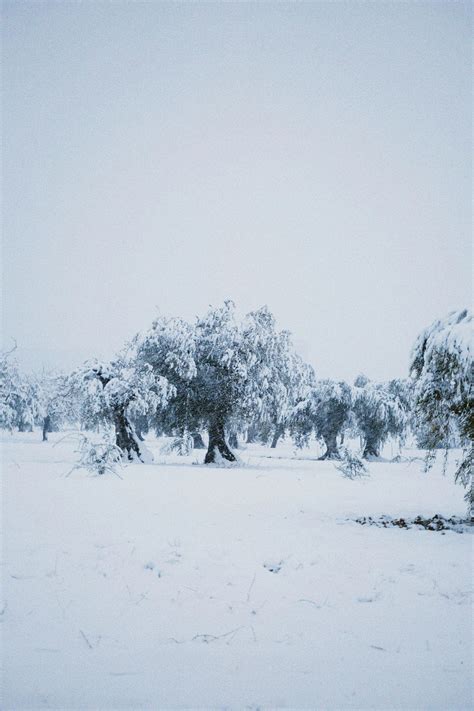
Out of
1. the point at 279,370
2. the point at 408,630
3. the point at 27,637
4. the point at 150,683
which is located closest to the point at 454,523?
the point at 408,630

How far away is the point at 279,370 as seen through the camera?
22.5 meters

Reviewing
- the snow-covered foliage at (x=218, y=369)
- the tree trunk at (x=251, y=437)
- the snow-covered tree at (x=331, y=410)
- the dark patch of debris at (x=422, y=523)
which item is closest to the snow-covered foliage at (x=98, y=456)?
the snow-covered foliage at (x=218, y=369)

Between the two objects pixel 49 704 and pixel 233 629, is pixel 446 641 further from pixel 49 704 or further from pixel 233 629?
pixel 49 704

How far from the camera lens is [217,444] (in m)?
21.7

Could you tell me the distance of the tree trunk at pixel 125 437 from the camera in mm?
19812

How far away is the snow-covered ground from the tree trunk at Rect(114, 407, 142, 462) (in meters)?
12.2

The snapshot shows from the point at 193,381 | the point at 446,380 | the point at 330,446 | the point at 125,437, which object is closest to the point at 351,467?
the point at 193,381

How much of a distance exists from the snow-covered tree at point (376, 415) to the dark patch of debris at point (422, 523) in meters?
20.6

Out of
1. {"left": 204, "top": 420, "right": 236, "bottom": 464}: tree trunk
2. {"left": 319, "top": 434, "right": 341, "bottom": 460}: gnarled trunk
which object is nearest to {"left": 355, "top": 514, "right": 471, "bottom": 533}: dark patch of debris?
{"left": 204, "top": 420, "right": 236, "bottom": 464}: tree trunk

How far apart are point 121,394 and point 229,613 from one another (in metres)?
16.5

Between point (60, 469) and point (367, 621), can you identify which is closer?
point (367, 621)

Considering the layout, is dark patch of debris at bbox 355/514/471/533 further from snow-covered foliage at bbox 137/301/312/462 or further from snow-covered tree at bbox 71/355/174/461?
snow-covered tree at bbox 71/355/174/461

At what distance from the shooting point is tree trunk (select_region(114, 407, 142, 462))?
65.0ft

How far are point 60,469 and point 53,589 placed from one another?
1175 cm
